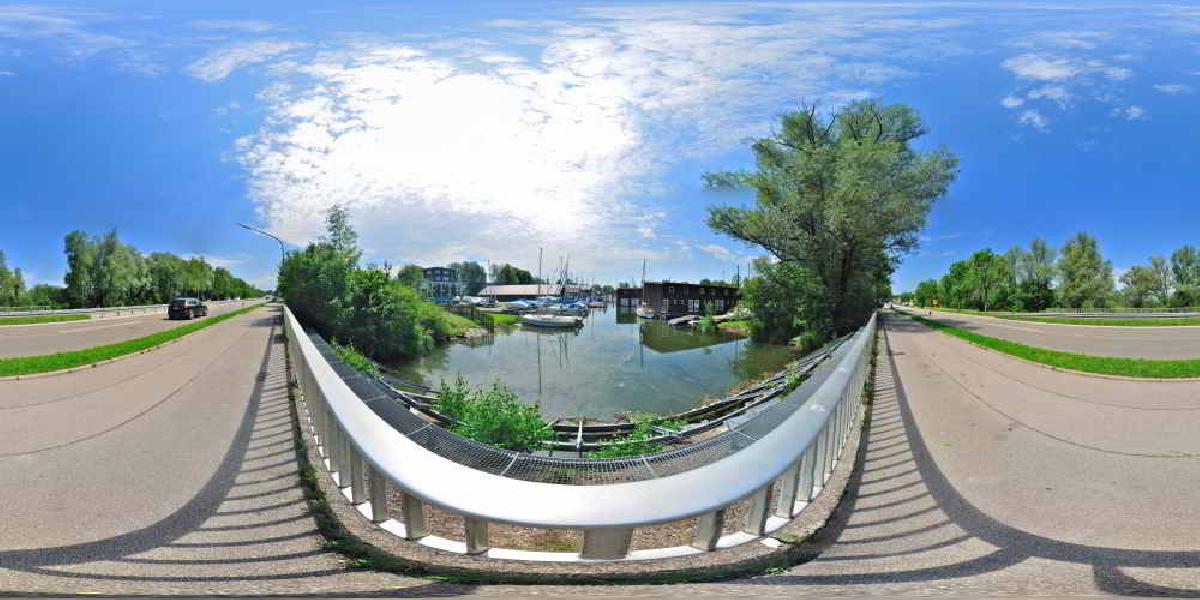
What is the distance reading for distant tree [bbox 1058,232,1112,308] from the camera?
42.5 m

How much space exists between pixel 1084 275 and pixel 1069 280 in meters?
1.31

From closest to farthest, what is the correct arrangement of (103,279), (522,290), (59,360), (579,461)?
1. (579,461)
2. (59,360)
3. (103,279)
4. (522,290)

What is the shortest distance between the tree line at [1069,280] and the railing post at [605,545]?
182 feet

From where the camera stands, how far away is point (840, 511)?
3.02m

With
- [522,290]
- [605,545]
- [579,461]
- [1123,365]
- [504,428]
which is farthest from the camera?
[522,290]

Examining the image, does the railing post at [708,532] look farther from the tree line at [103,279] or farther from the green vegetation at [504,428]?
the tree line at [103,279]

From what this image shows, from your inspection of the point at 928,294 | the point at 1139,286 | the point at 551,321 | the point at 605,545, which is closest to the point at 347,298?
→ the point at 605,545

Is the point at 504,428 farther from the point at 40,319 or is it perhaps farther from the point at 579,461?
the point at 40,319

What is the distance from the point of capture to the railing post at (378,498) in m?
2.38

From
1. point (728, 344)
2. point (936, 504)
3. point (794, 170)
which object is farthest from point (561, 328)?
point (936, 504)

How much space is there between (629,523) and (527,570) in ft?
2.27

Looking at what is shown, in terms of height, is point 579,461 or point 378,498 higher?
point 378,498

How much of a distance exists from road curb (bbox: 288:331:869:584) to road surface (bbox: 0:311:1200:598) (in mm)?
60

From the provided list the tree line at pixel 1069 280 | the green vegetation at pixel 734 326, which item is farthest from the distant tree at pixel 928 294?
the green vegetation at pixel 734 326
